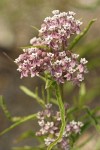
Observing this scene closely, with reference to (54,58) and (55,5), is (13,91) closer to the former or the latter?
(55,5)

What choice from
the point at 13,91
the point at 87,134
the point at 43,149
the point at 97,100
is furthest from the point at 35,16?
the point at 43,149

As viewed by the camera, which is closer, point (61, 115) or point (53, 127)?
point (61, 115)

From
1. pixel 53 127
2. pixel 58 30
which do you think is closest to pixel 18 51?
pixel 53 127

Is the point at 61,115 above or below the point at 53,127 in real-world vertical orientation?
below

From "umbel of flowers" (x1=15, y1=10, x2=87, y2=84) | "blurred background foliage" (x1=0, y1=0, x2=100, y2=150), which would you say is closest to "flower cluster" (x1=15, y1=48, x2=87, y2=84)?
"umbel of flowers" (x1=15, y1=10, x2=87, y2=84)

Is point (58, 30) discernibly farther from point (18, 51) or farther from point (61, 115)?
point (18, 51)

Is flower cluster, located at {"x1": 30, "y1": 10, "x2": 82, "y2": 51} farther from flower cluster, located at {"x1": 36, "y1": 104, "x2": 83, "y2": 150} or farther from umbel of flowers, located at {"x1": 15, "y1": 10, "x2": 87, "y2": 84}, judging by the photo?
flower cluster, located at {"x1": 36, "y1": 104, "x2": 83, "y2": 150}

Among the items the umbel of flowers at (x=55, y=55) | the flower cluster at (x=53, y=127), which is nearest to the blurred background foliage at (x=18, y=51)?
the flower cluster at (x=53, y=127)
